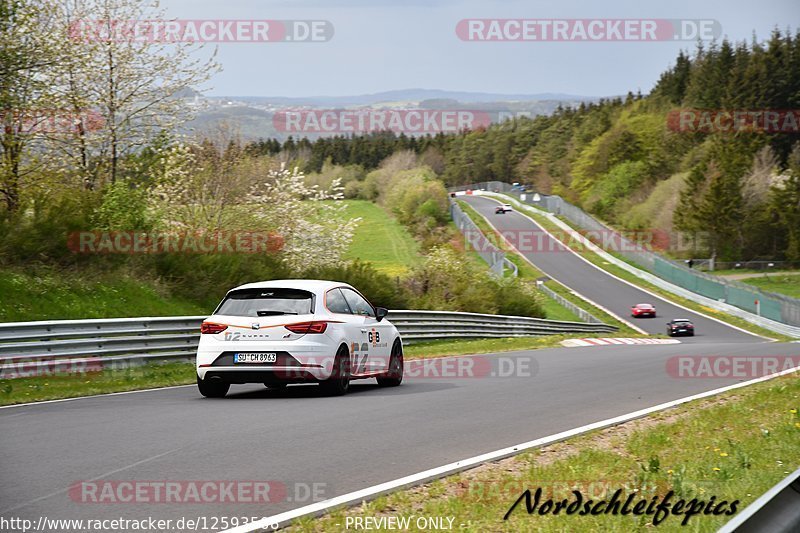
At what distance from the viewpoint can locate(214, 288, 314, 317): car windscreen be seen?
13.9 m

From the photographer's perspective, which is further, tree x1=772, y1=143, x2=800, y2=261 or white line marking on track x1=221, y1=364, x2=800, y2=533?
tree x1=772, y1=143, x2=800, y2=261

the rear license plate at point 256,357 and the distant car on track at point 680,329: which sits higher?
the rear license plate at point 256,357

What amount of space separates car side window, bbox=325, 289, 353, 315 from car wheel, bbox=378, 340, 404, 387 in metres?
1.58

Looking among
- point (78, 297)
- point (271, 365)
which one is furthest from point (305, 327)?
point (78, 297)

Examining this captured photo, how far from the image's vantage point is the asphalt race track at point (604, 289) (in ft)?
197

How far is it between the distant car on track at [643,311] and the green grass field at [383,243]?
14806 millimetres

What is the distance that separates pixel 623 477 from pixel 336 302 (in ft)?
23.7

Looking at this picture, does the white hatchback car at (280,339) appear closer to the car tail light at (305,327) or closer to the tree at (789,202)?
the car tail light at (305,327)

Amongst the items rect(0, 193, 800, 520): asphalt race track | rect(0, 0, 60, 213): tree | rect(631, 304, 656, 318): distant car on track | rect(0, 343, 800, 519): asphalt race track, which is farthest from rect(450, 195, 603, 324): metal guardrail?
rect(0, 343, 800, 519): asphalt race track

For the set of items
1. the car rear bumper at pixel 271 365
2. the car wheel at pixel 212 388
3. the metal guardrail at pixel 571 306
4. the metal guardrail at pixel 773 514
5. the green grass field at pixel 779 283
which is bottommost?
the green grass field at pixel 779 283

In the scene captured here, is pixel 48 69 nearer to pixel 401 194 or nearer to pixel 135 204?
pixel 135 204

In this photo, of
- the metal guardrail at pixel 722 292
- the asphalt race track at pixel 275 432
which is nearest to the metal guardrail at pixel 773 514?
the asphalt race track at pixel 275 432

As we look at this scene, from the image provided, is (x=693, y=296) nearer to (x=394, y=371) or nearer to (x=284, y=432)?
(x=394, y=371)

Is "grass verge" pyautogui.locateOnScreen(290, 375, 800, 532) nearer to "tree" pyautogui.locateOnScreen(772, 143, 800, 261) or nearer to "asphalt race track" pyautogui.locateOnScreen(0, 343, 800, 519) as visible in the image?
"asphalt race track" pyautogui.locateOnScreen(0, 343, 800, 519)
